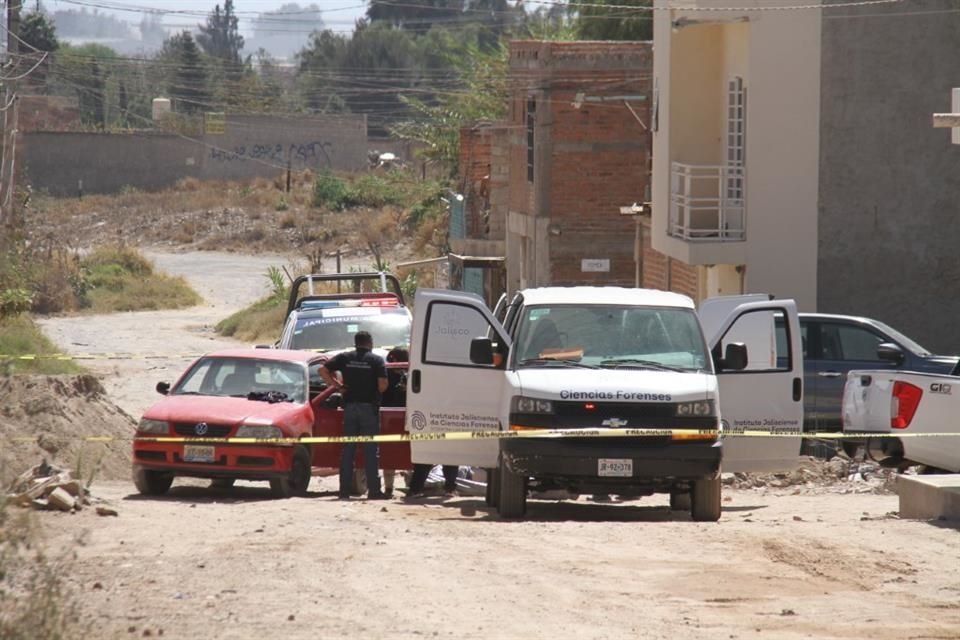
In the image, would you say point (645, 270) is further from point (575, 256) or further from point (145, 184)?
point (145, 184)

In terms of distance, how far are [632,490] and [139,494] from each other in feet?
17.4

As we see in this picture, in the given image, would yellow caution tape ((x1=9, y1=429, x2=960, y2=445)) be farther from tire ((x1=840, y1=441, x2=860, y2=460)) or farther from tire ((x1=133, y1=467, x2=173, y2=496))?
tire ((x1=840, y1=441, x2=860, y2=460))

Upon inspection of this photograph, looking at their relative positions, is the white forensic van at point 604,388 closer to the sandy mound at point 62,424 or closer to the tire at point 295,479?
the tire at point 295,479

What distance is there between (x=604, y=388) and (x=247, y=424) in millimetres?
4122

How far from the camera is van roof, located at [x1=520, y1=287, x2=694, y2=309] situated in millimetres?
14094

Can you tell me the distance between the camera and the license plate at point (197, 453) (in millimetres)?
15422

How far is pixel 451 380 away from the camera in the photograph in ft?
47.5

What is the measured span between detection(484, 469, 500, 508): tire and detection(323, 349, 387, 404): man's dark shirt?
5.04 feet

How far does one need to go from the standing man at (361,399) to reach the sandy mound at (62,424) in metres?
3.75

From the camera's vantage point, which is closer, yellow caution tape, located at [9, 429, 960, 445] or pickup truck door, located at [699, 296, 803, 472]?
yellow caution tape, located at [9, 429, 960, 445]

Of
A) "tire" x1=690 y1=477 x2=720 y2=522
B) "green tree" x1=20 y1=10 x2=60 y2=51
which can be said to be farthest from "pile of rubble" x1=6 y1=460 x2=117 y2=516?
"green tree" x1=20 y1=10 x2=60 y2=51

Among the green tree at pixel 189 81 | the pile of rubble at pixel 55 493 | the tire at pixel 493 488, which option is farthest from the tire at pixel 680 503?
the green tree at pixel 189 81

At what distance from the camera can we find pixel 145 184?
8069cm

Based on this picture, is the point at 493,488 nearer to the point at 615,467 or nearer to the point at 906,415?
the point at 615,467
